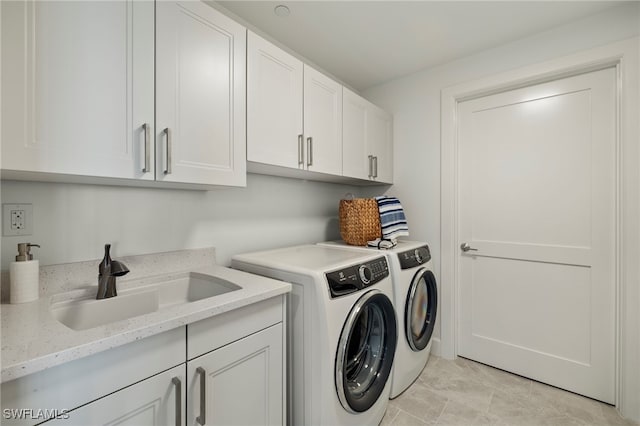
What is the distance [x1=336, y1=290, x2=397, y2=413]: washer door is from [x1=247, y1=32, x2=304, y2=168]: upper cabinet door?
94cm

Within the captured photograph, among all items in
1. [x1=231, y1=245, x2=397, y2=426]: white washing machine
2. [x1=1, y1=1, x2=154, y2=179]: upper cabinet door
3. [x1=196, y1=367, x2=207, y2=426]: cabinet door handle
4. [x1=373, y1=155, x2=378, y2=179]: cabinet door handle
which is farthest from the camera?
[x1=373, y1=155, x2=378, y2=179]: cabinet door handle

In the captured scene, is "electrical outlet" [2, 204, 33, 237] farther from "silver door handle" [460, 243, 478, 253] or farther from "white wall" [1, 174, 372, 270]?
"silver door handle" [460, 243, 478, 253]

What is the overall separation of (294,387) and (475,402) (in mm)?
1277

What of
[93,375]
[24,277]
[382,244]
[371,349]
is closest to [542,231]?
[382,244]

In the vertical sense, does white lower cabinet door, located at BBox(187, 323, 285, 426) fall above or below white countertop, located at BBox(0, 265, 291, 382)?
below

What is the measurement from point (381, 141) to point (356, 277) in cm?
152

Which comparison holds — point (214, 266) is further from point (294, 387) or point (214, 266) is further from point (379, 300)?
point (379, 300)

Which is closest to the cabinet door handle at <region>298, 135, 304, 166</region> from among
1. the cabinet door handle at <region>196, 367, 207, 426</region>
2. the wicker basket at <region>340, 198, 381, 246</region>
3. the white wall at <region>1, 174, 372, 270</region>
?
the white wall at <region>1, 174, 372, 270</region>

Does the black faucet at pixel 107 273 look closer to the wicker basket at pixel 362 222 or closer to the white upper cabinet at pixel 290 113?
the white upper cabinet at pixel 290 113

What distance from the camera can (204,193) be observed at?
5.47 feet

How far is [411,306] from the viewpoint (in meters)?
1.88

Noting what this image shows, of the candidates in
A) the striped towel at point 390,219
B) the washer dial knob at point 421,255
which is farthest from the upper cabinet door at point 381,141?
the washer dial knob at point 421,255

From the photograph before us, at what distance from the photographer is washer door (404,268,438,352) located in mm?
1861

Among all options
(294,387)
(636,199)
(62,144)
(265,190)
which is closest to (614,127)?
(636,199)
